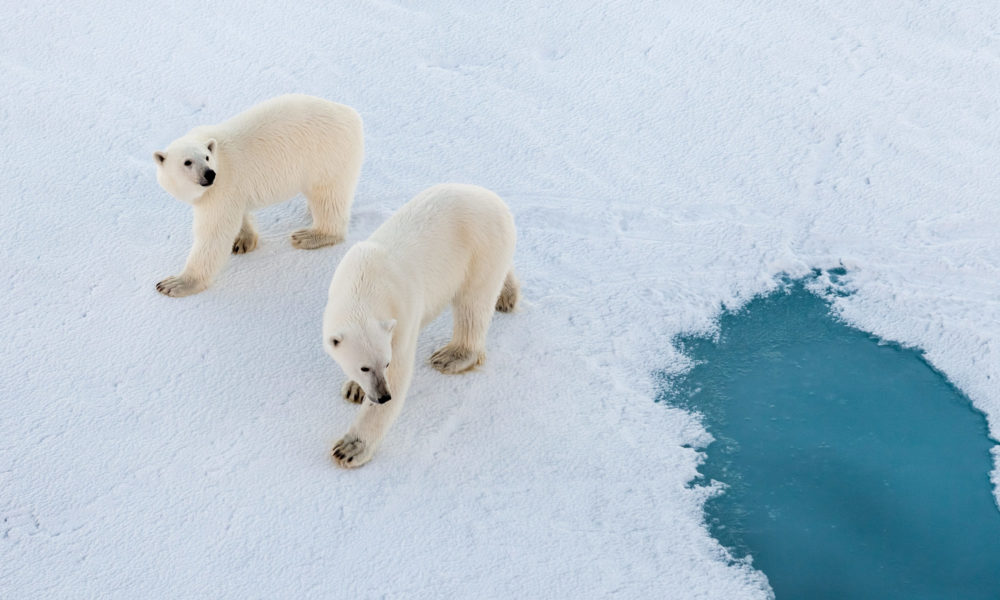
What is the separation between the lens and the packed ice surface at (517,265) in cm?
321

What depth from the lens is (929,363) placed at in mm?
4055

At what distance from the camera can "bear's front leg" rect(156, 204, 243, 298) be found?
3859 mm

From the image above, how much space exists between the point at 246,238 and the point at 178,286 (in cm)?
39

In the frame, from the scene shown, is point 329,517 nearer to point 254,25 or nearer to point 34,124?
point 34,124

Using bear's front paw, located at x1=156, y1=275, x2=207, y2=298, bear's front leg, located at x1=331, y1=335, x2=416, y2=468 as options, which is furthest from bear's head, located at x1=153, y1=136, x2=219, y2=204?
bear's front leg, located at x1=331, y1=335, x2=416, y2=468

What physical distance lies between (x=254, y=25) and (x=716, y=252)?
320 cm

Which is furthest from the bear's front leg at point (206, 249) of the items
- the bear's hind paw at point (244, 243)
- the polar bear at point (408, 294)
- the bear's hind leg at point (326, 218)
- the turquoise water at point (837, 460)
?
the turquoise water at point (837, 460)

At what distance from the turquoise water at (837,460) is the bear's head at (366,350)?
126 centimetres

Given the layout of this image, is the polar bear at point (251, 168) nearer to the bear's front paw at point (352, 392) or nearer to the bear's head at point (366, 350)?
the bear's front paw at point (352, 392)

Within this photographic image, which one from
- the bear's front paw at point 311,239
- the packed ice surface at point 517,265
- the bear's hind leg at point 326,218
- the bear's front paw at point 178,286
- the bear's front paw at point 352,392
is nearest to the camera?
the packed ice surface at point 517,265

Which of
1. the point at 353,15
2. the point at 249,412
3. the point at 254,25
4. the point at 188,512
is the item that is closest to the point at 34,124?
the point at 254,25

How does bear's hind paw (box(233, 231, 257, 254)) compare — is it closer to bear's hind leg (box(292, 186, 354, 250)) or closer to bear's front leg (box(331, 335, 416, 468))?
bear's hind leg (box(292, 186, 354, 250))

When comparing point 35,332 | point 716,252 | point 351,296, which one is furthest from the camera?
point 716,252

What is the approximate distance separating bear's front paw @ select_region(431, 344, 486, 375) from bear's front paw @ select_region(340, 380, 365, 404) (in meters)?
0.34
